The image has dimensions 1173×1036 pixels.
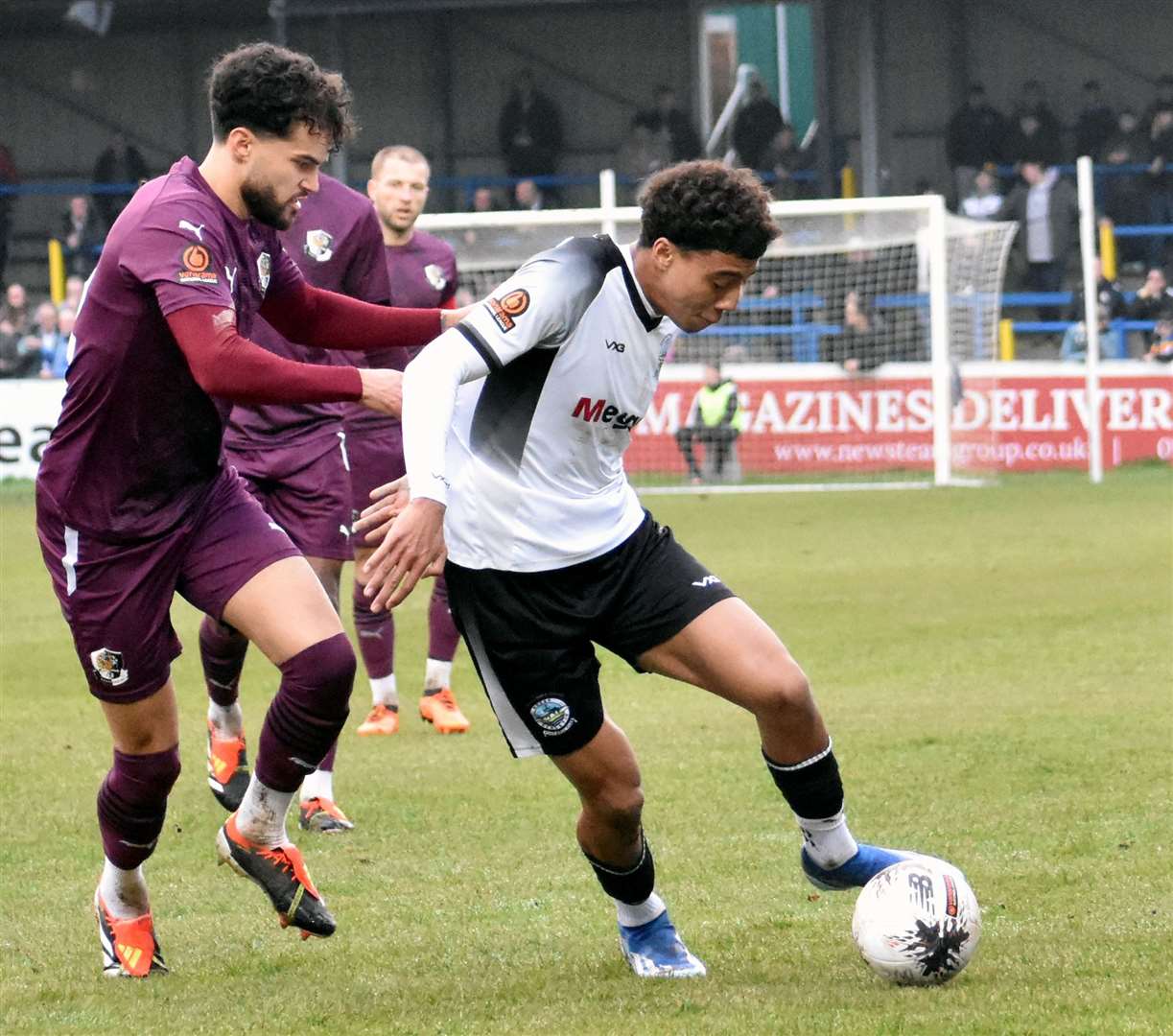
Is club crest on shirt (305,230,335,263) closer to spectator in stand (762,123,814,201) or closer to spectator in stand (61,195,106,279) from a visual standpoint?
spectator in stand (762,123,814,201)

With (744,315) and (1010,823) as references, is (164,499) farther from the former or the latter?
(744,315)

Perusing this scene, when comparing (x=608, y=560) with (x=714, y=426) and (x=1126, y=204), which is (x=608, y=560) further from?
(x=1126, y=204)

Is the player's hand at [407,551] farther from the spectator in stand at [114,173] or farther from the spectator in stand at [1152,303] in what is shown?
the spectator in stand at [114,173]

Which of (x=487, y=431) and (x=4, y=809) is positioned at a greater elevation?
(x=487, y=431)

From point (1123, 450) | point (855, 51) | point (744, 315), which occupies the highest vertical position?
point (855, 51)

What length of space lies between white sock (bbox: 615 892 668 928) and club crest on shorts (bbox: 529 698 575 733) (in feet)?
1.61

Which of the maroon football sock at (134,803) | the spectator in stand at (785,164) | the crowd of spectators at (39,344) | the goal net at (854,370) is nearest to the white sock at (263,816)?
the maroon football sock at (134,803)

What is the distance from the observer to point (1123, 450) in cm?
2177

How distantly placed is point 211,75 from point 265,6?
28034 millimetres

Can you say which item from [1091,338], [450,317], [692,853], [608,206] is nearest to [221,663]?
[692,853]

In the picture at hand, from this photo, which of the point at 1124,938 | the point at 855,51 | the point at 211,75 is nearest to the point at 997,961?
the point at 1124,938

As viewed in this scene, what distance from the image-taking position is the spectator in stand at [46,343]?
77.4ft

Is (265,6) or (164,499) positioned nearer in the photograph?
(164,499)

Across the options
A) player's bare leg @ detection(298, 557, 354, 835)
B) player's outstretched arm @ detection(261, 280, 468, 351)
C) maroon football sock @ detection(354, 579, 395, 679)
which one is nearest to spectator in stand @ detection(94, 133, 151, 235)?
maroon football sock @ detection(354, 579, 395, 679)
